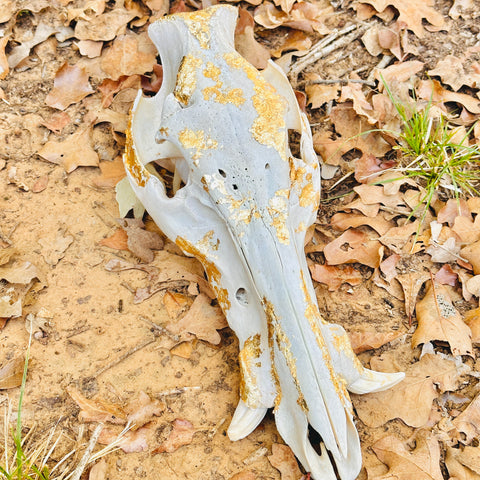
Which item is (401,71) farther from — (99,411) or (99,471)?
(99,471)

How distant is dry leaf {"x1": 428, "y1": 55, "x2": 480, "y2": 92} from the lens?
3.86m

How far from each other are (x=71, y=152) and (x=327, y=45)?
2.06 m

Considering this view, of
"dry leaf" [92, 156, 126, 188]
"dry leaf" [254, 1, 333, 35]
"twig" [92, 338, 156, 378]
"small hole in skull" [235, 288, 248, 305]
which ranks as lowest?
"twig" [92, 338, 156, 378]

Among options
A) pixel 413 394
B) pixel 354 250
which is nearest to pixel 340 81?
pixel 354 250

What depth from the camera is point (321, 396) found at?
8.05ft

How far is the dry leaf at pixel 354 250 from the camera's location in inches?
130

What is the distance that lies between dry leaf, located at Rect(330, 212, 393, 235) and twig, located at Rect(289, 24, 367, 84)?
45.8 inches

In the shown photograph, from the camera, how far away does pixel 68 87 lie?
3941 millimetres

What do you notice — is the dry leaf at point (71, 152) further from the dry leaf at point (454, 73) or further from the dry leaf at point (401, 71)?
the dry leaf at point (454, 73)

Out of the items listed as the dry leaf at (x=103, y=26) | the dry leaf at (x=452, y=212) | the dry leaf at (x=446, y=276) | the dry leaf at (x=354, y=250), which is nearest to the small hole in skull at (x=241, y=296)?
the dry leaf at (x=354, y=250)

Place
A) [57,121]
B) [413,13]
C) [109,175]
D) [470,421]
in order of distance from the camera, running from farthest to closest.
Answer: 1. [413,13]
2. [57,121]
3. [109,175]
4. [470,421]

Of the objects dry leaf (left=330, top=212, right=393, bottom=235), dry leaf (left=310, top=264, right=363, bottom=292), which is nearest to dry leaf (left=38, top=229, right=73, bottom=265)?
dry leaf (left=310, top=264, right=363, bottom=292)

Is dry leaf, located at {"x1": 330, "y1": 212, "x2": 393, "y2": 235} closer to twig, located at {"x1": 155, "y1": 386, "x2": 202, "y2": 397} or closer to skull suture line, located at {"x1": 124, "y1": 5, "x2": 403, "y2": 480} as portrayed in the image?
skull suture line, located at {"x1": 124, "y1": 5, "x2": 403, "y2": 480}

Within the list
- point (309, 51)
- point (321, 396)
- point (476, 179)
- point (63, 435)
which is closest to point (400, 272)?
point (476, 179)
